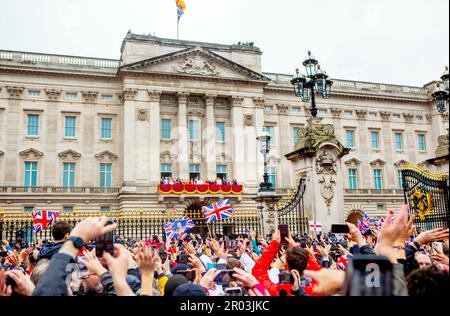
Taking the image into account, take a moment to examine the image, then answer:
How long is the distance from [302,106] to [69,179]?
2626cm

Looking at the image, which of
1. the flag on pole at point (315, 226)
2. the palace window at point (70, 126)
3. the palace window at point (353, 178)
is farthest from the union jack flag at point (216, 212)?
the palace window at point (353, 178)

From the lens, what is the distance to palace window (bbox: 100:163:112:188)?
1638 inches

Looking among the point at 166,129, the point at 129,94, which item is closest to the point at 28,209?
the point at 129,94

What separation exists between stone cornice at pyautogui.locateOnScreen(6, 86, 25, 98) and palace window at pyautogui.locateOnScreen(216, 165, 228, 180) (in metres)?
19.9

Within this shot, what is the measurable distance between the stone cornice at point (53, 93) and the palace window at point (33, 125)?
2.23 meters

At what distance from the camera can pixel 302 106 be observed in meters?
49.3

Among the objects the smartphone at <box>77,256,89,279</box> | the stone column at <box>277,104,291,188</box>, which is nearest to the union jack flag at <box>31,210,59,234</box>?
the smartphone at <box>77,256,89,279</box>

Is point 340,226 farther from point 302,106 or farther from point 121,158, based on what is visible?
point 302,106

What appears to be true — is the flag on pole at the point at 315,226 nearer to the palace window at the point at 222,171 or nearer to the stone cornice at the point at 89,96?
the palace window at the point at 222,171

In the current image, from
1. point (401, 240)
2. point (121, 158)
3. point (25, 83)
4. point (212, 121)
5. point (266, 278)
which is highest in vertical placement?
point (25, 83)

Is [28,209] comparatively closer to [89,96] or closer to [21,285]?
[89,96]

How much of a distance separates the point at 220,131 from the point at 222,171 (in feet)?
13.7

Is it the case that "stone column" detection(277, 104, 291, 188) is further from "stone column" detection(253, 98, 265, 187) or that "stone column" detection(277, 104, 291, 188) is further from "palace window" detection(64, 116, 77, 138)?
"palace window" detection(64, 116, 77, 138)
